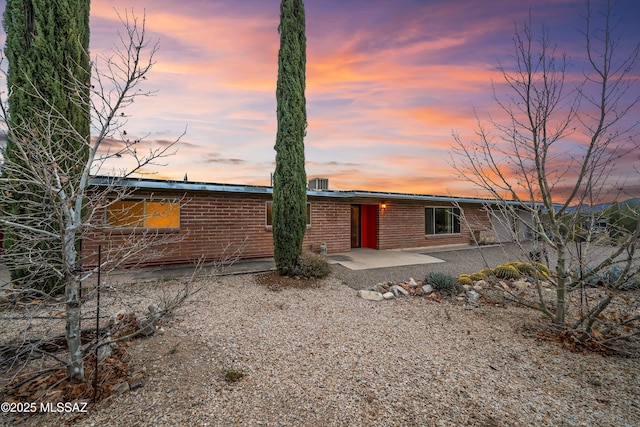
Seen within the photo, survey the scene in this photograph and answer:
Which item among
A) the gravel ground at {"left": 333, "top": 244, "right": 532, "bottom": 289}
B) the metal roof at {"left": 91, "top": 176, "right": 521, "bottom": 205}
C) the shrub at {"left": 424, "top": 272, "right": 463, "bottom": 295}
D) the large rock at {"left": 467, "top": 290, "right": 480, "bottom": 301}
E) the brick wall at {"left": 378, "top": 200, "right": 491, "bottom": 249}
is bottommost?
the gravel ground at {"left": 333, "top": 244, "right": 532, "bottom": 289}

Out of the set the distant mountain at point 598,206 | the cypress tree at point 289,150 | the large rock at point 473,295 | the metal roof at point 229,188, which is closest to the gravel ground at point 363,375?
the large rock at point 473,295

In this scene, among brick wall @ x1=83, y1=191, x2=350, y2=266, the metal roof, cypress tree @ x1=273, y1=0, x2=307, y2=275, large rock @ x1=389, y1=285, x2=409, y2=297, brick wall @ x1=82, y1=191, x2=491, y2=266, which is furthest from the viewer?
brick wall @ x1=83, y1=191, x2=350, y2=266

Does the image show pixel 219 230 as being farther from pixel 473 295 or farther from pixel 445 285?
pixel 473 295

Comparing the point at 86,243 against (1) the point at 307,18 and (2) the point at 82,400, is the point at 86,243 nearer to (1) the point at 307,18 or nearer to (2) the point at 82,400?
(2) the point at 82,400

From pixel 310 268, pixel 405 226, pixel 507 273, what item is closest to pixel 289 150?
pixel 310 268

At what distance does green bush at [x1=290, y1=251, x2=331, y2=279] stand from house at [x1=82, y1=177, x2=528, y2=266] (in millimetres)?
1787

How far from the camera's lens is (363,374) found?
10.2 feet

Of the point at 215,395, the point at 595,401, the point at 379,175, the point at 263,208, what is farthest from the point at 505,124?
the point at 379,175

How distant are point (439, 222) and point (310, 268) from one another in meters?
9.42

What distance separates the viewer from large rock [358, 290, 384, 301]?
19.1 ft

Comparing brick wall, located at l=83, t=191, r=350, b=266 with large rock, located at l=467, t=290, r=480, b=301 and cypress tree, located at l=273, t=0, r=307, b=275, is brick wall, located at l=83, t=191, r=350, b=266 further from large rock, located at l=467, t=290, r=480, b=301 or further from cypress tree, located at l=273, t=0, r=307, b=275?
large rock, located at l=467, t=290, r=480, b=301

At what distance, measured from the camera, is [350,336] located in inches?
160

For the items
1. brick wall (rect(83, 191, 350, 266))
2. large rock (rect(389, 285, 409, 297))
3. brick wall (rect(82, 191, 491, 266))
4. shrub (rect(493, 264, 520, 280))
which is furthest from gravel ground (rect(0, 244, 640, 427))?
brick wall (rect(83, 191, 350, 266))

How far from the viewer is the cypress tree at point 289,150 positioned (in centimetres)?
708
